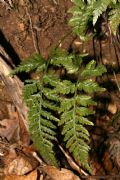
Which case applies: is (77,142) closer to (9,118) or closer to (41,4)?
(9,118)

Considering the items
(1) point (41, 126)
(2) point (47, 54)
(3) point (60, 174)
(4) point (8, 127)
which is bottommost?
(3) point (60, 174)

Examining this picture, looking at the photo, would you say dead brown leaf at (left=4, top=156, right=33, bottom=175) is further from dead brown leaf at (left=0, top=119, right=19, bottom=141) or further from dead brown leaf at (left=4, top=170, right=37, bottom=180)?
dead brown leaf at (left=0, top=119, right=19, bottom=141)

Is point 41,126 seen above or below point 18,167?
above

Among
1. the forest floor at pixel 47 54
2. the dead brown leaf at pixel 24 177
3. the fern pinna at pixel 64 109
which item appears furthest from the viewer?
the forest floor at pixel 47 54

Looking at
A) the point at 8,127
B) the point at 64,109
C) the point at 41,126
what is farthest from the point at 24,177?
the point at 64,109

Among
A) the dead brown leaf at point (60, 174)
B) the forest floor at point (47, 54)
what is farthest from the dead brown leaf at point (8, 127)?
the dead brown leaf at point (60, 174)

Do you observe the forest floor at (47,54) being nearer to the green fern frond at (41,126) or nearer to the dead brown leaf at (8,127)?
the dead brown leaf at (8,127)

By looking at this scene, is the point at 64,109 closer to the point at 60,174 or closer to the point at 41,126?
the point at 41,126

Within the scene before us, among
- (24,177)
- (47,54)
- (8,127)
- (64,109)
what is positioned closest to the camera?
(64,109)
